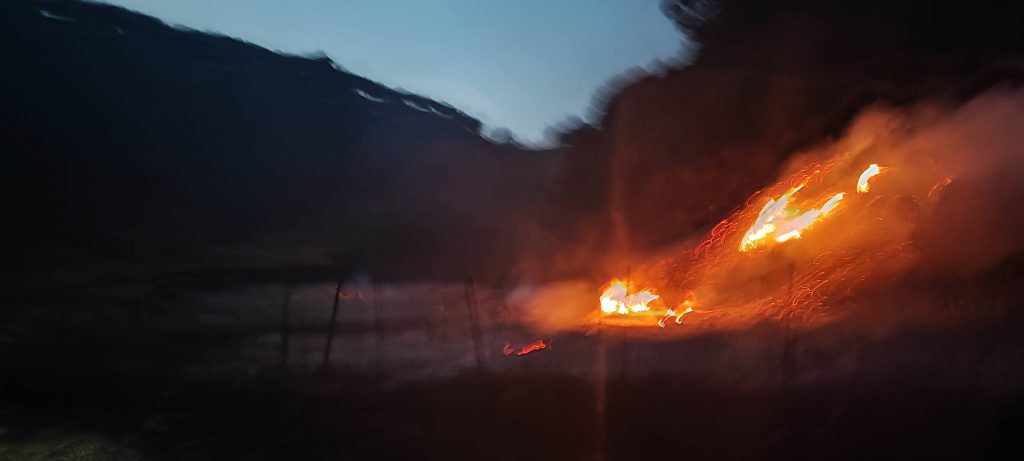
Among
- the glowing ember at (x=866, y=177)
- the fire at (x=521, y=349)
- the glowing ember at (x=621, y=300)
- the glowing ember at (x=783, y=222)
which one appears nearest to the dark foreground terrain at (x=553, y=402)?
the fire at (x=521, y=349)

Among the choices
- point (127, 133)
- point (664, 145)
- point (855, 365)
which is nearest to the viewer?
point (127, 133)

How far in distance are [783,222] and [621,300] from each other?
1.03 m

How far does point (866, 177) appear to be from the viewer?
412cm

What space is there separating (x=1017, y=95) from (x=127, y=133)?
15.8 ft

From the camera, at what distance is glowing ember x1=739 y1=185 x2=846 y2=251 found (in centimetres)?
410

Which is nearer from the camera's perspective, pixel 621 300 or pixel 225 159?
pixel 225 159

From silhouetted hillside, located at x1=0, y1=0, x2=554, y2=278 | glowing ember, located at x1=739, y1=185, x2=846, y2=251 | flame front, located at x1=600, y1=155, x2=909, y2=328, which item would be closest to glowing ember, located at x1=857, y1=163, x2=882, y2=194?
flame front, located at x1=600, y1=155, x2=909, y2=328

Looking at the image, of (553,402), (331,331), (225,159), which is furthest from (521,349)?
(225,159)

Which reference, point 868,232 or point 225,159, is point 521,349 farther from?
point 868,232

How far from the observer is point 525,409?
13.6 feet

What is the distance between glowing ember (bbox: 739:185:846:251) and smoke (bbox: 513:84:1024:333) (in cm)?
4

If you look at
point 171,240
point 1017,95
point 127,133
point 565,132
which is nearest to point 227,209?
point 171,240

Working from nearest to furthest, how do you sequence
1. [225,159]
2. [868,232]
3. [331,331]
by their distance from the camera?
1. [225,159]
2. [331,331]
3. [868,232]

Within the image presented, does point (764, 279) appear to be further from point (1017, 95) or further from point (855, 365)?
point (1017, 95)
